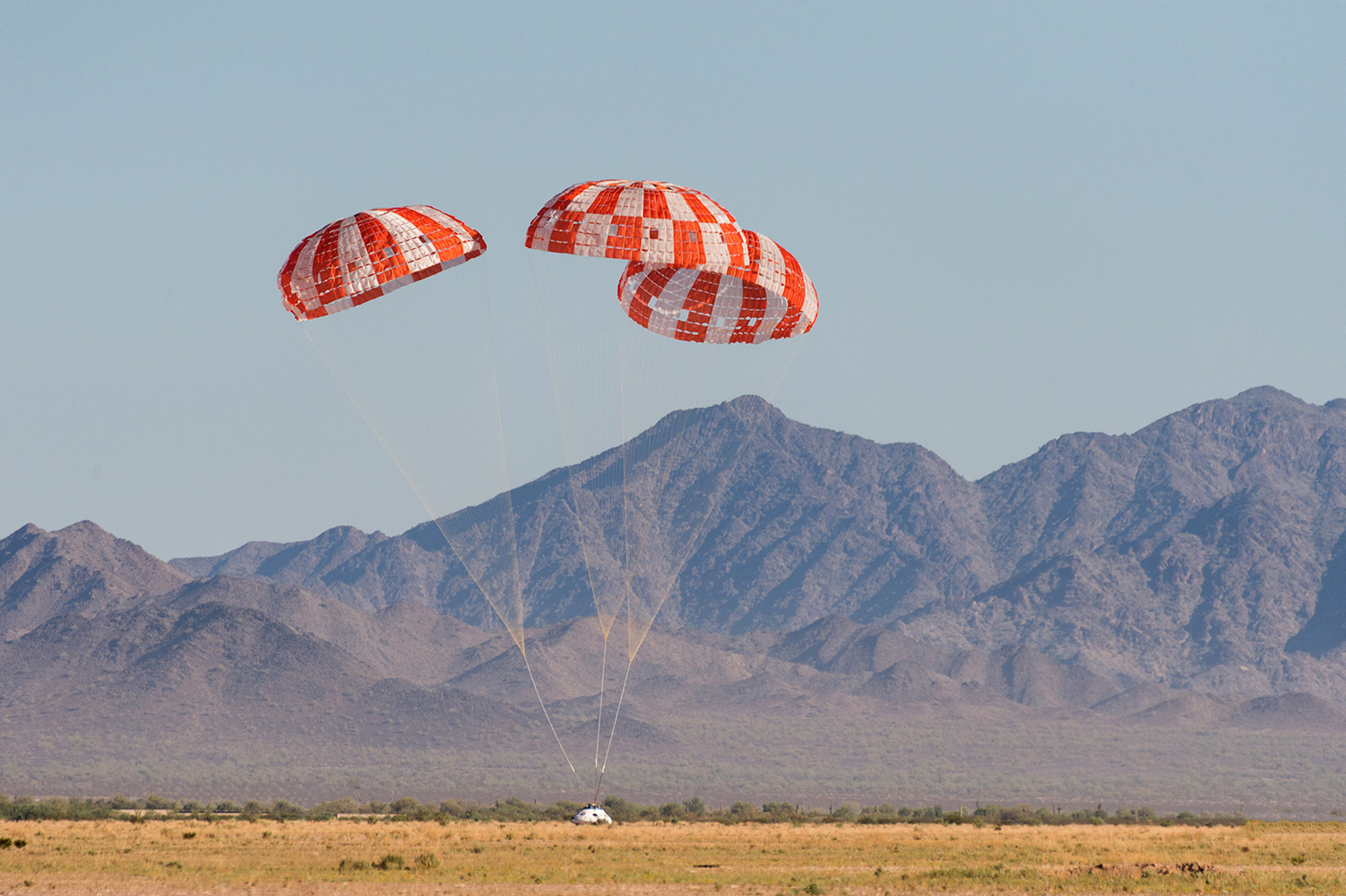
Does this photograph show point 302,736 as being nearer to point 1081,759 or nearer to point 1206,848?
point 1081,759

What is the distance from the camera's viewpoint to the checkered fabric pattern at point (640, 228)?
115 feet

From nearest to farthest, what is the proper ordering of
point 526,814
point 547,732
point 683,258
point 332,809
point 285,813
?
point 683,258 → point 285,813 → point 526,814 → point 332,809 → point 547,732

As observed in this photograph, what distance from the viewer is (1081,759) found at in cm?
15512

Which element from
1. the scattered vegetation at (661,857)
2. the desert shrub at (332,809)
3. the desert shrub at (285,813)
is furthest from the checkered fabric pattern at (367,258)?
the desert shrub at (332,809)

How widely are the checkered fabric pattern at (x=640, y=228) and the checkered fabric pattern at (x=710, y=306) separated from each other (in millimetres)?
3447

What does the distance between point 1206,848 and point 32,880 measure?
29347mm

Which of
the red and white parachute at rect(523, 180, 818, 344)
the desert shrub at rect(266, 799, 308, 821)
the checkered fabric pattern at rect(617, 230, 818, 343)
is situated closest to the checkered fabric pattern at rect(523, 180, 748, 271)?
the red and white parachute at rect(523, 180, 818, 344)

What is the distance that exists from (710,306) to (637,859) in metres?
14.1

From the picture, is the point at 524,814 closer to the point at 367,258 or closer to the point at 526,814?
the point at 526,814

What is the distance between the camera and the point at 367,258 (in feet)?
118

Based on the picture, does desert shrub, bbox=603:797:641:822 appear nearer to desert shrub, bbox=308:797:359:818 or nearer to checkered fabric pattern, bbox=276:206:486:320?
desert shrub, bbox=308:797:359:818

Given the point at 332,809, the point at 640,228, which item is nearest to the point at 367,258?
the point at 640,228

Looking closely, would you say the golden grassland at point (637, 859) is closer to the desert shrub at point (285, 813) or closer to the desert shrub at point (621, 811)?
the desert shrub at point (285, 813)

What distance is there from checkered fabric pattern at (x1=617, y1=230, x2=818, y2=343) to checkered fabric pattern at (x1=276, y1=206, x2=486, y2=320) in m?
5.89
